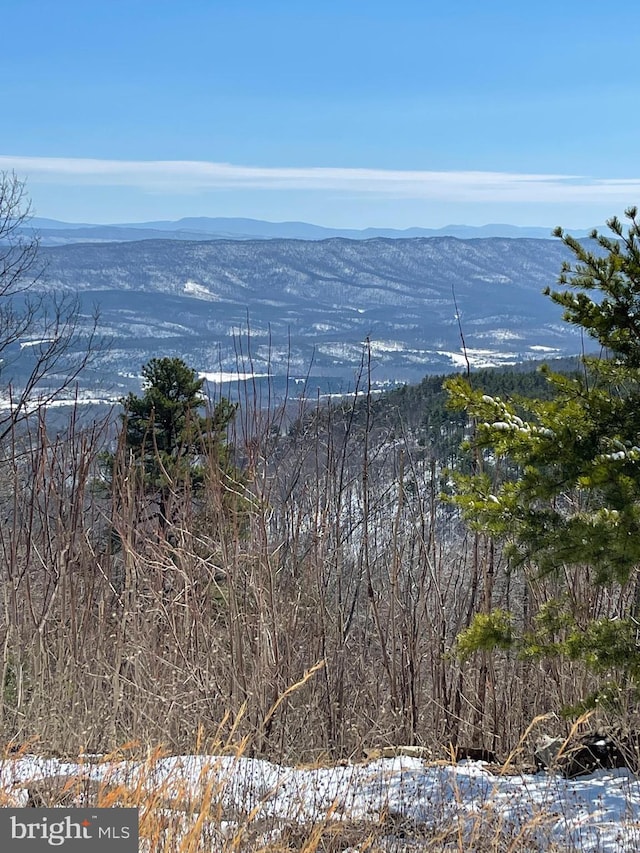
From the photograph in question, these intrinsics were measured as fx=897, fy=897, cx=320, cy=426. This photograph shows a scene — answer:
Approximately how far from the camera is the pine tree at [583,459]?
352 centimetres

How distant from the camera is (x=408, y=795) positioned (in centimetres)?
369

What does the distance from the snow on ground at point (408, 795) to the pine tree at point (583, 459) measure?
567mm

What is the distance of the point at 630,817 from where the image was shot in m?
3.35

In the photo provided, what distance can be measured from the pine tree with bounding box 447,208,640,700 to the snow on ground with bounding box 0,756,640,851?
1.86ft

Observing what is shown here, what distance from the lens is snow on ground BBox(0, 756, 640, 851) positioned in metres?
3.18

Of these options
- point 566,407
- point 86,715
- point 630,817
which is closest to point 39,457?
point 86,715

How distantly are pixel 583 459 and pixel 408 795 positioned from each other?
5.09 feet

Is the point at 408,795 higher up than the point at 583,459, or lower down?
lower down

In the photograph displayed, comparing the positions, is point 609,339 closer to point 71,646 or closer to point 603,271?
point 603,271

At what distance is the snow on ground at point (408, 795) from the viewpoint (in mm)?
3180

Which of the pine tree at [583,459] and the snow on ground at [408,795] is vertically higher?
the pine tree at [583,459]

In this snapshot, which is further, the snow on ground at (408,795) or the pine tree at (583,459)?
the pine tree at (583,459)

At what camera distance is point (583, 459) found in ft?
11.9

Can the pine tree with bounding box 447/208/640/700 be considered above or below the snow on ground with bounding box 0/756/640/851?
above
